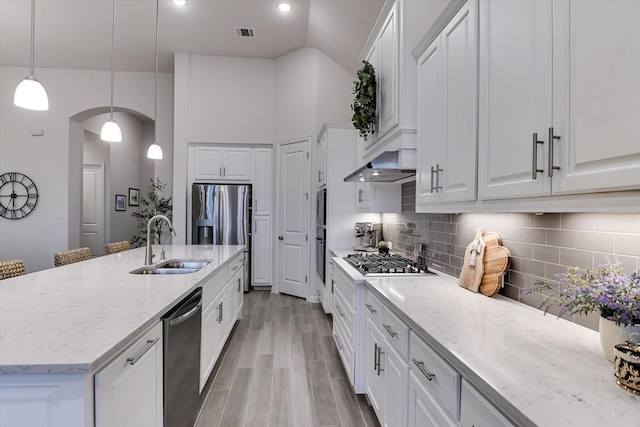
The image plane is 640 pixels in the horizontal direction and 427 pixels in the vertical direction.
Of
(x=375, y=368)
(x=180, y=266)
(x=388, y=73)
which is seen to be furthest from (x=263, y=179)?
(x=375, y=368)

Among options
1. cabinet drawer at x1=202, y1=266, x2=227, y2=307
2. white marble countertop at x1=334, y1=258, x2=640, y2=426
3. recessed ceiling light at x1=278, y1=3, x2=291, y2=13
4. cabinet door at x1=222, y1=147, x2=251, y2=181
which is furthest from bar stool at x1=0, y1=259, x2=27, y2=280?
recessed ceiling light at x1=278, y1=3, x2=291, y2=13

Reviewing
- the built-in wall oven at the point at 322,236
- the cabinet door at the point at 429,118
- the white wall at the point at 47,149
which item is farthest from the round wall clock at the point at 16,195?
the cabinet door at the point at 429,118

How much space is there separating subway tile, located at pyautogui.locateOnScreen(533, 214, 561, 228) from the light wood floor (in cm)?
152

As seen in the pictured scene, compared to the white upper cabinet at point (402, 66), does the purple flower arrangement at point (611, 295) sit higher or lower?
lower

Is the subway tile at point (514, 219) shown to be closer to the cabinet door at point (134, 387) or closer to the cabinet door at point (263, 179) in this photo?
the cabinet door at point (134, 387)

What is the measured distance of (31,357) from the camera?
1.01m

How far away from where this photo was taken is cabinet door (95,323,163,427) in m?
1.08

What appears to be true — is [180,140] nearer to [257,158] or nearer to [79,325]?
[257,158]

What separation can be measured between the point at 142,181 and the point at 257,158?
4.60m

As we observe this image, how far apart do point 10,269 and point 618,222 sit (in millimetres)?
3373

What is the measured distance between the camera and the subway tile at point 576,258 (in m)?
1.26

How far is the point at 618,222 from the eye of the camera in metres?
1.15

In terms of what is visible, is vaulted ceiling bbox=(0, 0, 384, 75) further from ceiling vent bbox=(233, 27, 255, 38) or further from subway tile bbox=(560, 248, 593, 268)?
subway tile bbox=(560, 248, 593, 268)

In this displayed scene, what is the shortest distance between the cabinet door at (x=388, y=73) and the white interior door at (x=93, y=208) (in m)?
7.64
